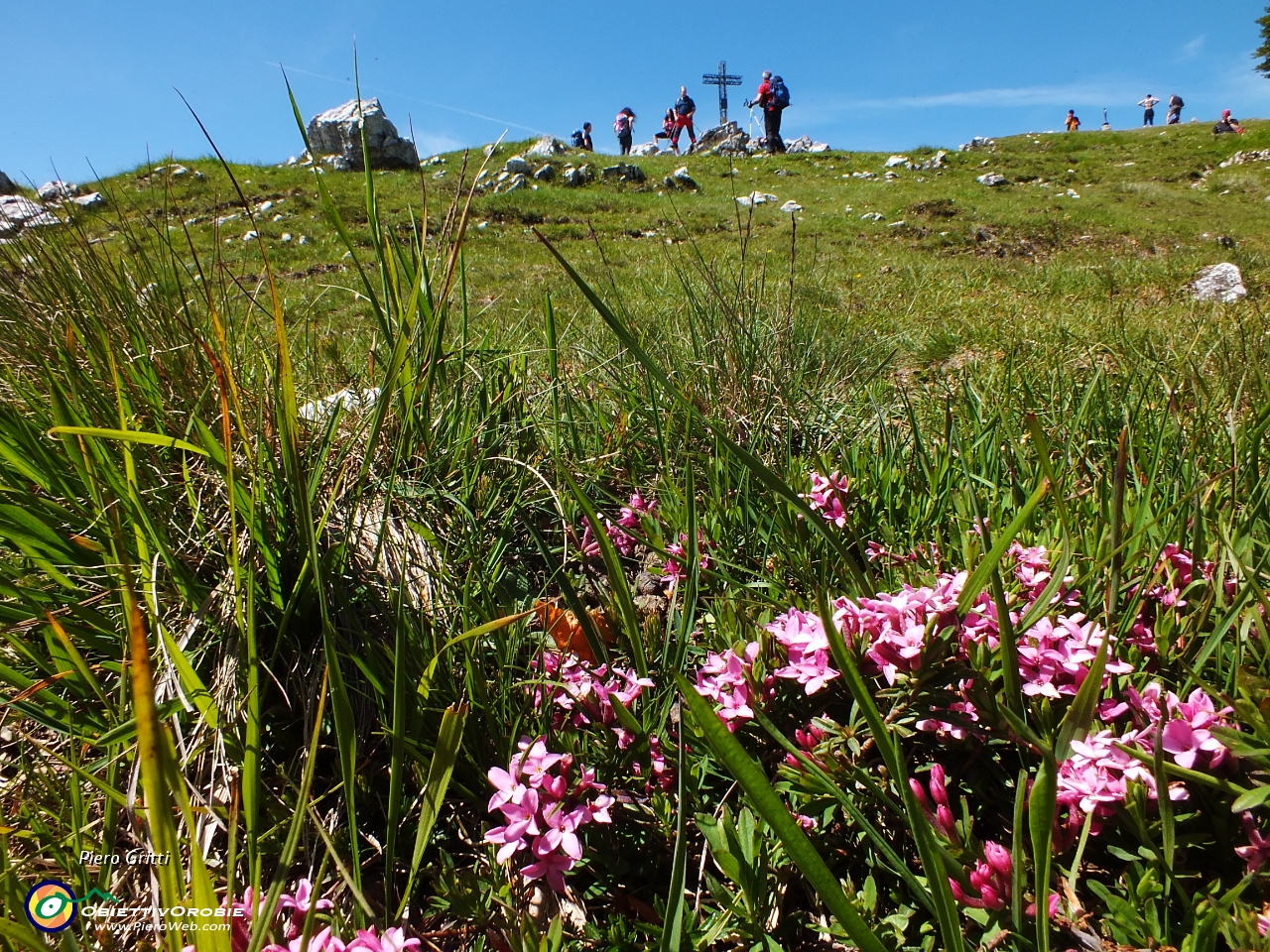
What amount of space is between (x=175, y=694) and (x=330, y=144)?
2925 centimetres

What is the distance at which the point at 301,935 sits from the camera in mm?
970

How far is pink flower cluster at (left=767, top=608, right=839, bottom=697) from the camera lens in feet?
4.09

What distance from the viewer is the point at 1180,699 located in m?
1.22

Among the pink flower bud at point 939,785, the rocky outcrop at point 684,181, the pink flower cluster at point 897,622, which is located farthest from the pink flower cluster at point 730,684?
the rocky outcrop at point 684,181

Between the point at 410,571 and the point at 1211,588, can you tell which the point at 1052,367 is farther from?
the point at 410,571

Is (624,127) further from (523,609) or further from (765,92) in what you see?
(523,609)

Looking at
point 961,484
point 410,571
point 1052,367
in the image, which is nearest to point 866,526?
point 961,484

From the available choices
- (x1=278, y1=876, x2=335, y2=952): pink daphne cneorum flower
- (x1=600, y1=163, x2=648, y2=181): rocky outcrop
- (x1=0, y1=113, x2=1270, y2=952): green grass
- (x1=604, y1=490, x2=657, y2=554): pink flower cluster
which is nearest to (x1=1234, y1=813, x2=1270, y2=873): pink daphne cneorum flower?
(x1=0, y1=113, x2=1270, y2=952): green grass

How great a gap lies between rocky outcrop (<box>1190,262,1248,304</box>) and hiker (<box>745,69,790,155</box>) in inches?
948

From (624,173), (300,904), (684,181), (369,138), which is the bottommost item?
(300,904)

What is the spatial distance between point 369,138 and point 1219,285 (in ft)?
77.5

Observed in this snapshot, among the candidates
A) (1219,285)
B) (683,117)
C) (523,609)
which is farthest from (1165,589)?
(683,117)

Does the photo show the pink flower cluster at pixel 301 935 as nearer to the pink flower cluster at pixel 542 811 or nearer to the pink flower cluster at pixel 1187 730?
the pink flower cluster at pixel 542 811

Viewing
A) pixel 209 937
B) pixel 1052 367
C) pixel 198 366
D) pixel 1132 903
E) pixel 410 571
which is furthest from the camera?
pixel 1052 367
